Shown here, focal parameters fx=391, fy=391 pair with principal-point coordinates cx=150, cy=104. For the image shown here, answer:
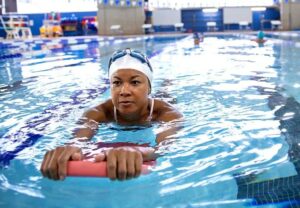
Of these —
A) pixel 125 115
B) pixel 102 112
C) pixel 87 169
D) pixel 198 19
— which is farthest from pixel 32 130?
pixel 198 19

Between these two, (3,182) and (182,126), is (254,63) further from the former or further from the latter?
(3,182)

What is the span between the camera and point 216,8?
22969 millimetres

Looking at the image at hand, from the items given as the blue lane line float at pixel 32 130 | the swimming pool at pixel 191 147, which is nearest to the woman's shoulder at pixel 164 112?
the swimming pool at pixel 191 147

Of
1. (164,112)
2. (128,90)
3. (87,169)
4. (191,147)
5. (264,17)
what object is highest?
(264,17)

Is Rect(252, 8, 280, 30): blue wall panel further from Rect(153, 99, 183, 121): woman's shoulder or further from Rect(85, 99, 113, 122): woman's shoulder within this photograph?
Rect(85, 99, 113, 122): woman's shoulder

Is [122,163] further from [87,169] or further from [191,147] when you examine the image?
[191,147]

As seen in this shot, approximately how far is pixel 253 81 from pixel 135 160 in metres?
4.03

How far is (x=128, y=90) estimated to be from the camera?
246 cm

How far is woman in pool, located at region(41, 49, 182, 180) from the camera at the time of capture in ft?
4.65

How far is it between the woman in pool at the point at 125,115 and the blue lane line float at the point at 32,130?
0.37 m

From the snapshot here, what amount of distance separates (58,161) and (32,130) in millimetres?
1685

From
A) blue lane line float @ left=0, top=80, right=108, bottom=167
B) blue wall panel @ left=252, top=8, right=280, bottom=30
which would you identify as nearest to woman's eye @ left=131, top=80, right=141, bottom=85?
blue lane line float @ left=0, top=80, right=108, bottom=167

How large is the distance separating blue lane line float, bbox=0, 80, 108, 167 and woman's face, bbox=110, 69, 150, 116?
69cm

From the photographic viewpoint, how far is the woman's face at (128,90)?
8.09ft
